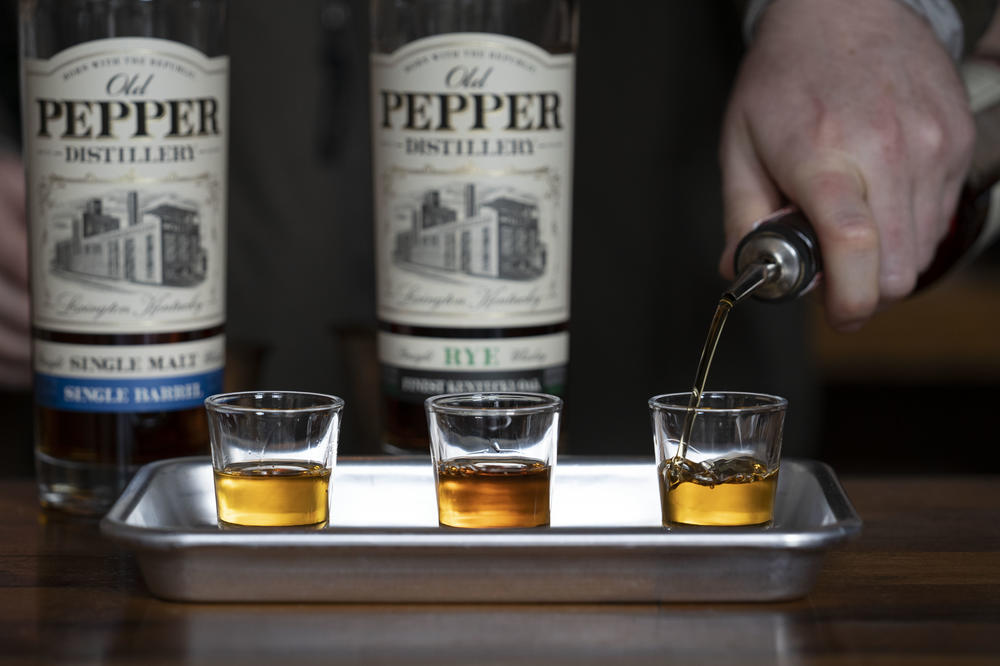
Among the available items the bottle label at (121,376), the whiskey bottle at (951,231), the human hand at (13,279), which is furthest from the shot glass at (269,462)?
the human hand at (13,279)

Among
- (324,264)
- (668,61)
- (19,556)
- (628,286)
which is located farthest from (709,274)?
(19,556)

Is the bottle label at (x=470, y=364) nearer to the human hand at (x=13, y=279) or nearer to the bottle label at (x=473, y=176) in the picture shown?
the bottle label at (x=473, y=176)

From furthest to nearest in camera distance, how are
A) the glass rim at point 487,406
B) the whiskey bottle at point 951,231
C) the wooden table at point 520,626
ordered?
Result: the whiskey bottle at point 951,231 < the glass rim at point 487,406 < the wooden table at point 520,626

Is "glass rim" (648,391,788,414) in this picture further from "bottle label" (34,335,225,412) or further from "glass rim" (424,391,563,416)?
"bottle label" (34,335,225,412)

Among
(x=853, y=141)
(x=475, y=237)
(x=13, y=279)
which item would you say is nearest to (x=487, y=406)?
(x=475, y=237)

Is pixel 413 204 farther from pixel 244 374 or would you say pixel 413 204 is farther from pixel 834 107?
pixel 834 107

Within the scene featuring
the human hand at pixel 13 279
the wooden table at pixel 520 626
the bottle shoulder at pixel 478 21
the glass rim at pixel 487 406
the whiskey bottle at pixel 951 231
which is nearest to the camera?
the wooden table at pixel 520 626

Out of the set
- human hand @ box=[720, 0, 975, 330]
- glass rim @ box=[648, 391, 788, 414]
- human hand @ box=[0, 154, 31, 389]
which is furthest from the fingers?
human hand @ box=[0, 154, 31, 389]
